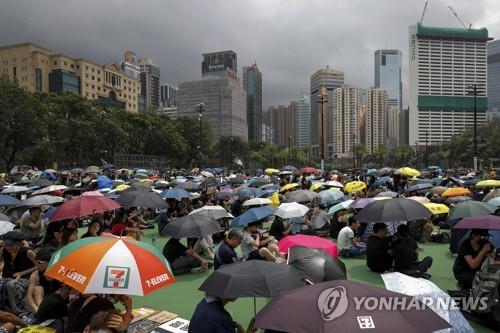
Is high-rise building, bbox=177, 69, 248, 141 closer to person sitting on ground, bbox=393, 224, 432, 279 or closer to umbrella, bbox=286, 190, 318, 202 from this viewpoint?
umbrella, bbox=286, 190, 318, 202

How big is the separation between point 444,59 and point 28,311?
309 ft

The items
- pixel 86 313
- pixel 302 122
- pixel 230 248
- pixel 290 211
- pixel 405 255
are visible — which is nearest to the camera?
pixel 86 313

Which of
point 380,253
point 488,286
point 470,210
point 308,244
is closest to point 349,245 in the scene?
point 380,253

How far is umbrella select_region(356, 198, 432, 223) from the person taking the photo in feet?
22.9

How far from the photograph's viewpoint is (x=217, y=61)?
17538 centimetres

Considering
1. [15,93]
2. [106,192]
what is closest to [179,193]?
[106,192]

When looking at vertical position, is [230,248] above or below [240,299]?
above

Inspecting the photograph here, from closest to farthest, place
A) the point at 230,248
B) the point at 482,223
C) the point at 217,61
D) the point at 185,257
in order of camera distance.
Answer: the point at 482,223 → the point at 230,248 → the point at 185,257 → the point at 217,61

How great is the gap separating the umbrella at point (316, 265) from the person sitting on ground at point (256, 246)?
1549mm

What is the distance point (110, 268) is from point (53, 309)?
1378 mm

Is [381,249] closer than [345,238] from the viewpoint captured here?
Yes

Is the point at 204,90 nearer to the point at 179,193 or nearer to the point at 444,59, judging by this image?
the point at 444,59

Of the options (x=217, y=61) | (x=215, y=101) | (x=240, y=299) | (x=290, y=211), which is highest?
(x=217, y=61)

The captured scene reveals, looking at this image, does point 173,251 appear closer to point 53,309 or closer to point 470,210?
point 53,309
